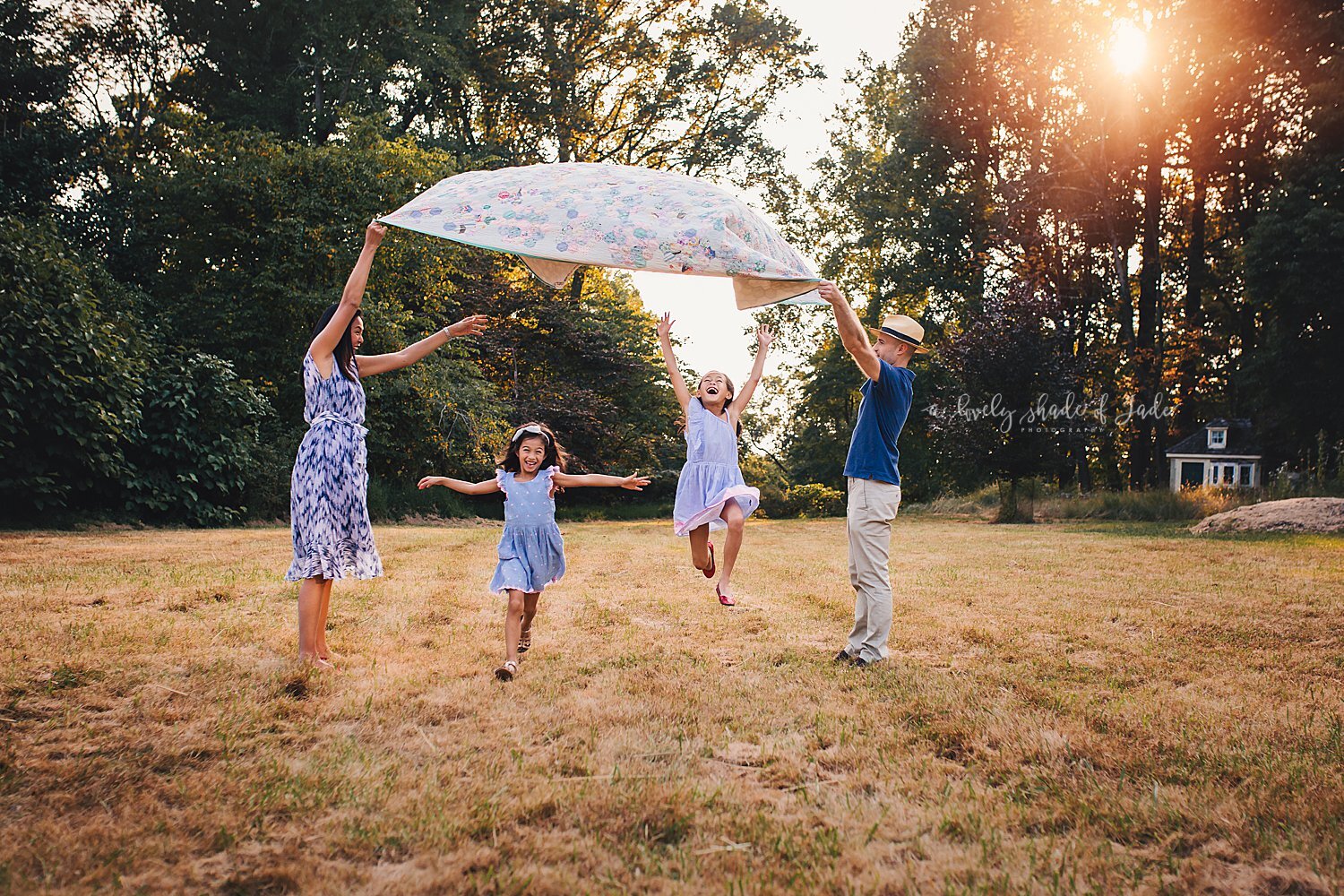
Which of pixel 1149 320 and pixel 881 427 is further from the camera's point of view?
pixel 1149 320

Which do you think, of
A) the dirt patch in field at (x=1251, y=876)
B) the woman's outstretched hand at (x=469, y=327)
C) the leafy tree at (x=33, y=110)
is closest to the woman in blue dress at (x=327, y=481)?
the woman's outstretched hand at (x=469, y=327)

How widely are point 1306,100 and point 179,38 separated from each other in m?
30.1

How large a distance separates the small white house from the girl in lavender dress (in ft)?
122

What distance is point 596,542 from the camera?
1545 centimetres

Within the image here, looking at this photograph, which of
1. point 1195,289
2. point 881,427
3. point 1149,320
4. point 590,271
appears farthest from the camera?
point 590,271

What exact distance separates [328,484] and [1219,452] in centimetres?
4196

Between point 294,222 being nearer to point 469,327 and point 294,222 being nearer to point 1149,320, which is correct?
point 469,327

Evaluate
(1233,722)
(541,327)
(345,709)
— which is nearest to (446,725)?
(345,709)

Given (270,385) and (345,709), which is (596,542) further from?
(345,709)

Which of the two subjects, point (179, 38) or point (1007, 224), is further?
point (1007, 224)

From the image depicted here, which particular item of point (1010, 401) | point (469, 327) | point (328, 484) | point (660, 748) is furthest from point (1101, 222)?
point (660, 748)

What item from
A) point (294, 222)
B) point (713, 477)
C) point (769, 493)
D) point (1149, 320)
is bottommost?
point (769, 493)

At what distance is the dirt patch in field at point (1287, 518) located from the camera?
637 inches

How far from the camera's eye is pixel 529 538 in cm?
570
